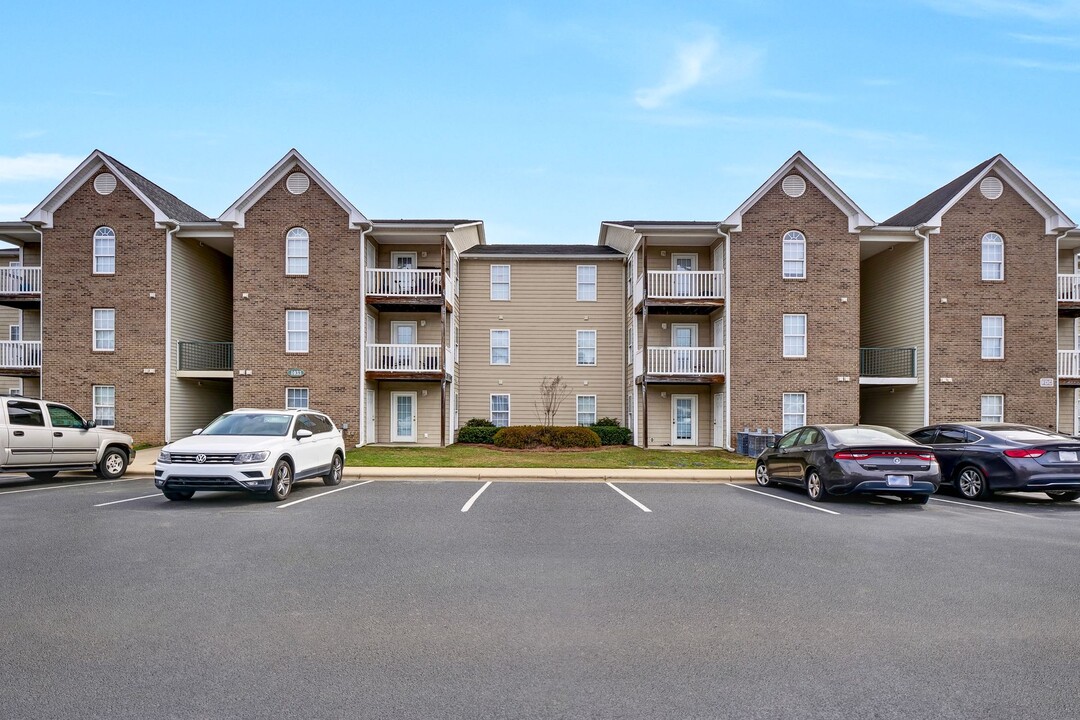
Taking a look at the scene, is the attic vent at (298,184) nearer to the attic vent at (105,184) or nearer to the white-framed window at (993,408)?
the attic vent at (105,184)

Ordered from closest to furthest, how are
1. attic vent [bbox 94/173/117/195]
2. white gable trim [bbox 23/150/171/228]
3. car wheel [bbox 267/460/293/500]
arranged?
car wheel [bbox 267/460/293/500], white gable trim [bbox 23/150/171/228], attic vent [bbox 94/173/117/195]

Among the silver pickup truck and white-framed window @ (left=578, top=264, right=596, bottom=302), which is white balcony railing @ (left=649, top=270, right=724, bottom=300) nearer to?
white-framed window @ (left=578, top=264, right=596, bottom=302)

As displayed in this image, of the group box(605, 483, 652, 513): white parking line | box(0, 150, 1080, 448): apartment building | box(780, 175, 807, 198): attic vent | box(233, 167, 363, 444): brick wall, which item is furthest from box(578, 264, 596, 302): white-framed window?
box(605, 483, 652, 513): white parking line

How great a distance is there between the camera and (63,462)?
14.5 m

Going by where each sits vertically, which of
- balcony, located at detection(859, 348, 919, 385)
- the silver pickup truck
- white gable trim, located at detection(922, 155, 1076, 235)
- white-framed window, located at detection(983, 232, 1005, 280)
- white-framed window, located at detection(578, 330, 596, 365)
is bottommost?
the silver pickup truck

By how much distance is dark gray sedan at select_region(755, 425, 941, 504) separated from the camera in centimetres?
1195

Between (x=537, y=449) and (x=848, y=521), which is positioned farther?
(x=537, y=449)

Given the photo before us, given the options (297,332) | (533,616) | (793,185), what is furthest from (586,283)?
(533,616)

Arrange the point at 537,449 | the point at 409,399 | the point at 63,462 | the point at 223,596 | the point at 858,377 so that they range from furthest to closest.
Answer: the point at 409,399 → the point at 858,377 → the point at 537,449 → the point at 63,462 → the point at 223,596

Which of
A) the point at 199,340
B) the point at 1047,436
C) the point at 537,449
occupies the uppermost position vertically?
the point at 199,340

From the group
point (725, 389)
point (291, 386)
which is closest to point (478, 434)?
point (291, 386)

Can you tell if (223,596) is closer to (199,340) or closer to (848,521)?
(848,521)

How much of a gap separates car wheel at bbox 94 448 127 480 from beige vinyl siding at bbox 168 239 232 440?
27.5 feet

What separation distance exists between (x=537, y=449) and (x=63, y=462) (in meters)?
13.1
